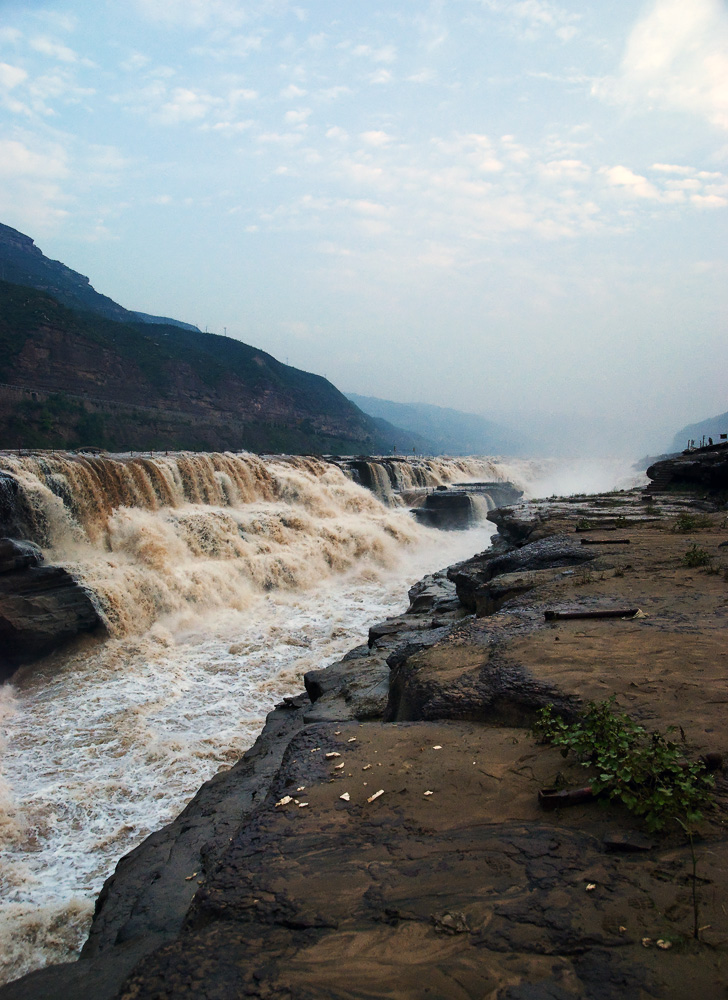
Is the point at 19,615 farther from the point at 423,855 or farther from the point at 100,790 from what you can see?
the point at 423,855

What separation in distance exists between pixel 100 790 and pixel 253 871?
14.6 ft

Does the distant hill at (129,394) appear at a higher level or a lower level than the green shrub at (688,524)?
higher

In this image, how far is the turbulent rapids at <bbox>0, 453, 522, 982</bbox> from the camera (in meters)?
5.21

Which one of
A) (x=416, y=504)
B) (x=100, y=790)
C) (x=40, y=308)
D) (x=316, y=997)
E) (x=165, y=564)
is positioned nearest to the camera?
(x=316, y=997)

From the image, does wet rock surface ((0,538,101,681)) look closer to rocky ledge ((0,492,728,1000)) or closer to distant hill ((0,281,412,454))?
rocky ledge ((0,492,728,1000))

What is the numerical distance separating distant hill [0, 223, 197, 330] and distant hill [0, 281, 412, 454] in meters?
13.9

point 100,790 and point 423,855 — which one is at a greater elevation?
point 423,855

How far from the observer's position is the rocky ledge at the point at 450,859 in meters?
1.85

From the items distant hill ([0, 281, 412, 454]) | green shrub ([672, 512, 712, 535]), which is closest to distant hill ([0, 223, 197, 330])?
distant hill ([0, 281, 412, 454])

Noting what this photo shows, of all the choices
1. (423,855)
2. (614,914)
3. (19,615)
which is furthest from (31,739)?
(614,914)

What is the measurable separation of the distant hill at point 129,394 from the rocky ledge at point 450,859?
40628 mm

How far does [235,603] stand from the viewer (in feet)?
41.8

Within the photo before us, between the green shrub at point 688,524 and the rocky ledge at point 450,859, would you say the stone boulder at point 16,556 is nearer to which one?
the rocky ledge at point 450,859

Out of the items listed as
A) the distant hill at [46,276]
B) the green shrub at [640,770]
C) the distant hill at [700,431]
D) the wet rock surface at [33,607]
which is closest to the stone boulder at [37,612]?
the wet rock surface at [33,607]
